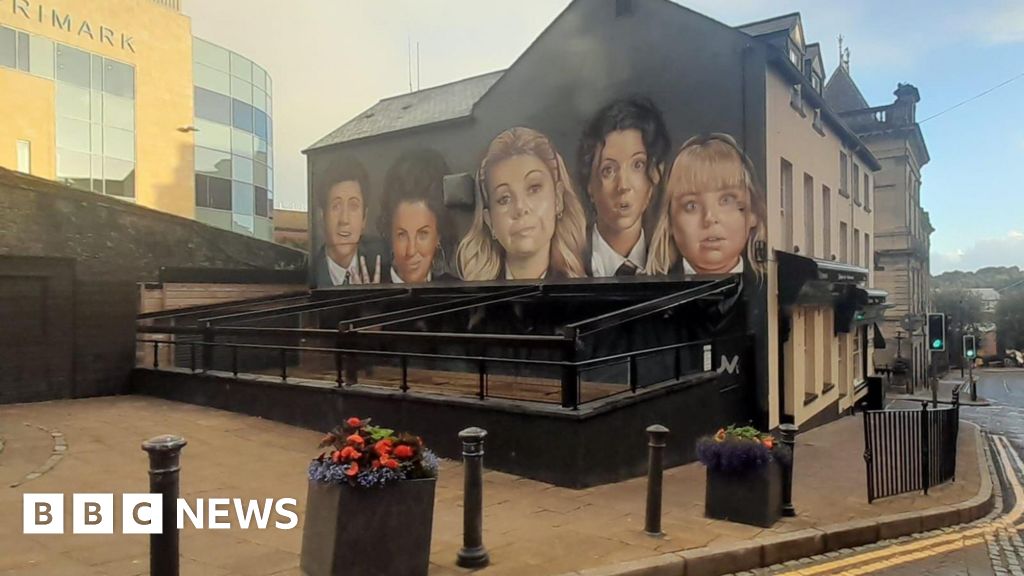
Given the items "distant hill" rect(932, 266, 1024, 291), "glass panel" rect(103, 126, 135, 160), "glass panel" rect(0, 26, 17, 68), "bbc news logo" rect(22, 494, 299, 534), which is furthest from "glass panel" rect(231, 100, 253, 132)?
"distant hill" rect(932, 266, 1024, 291)

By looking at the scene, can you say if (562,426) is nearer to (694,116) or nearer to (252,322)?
(694,116)

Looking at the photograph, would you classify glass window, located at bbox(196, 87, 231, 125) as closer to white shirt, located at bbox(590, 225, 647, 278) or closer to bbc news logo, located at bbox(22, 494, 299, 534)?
white shirt, located at bbox(590, 225, 647, 278)

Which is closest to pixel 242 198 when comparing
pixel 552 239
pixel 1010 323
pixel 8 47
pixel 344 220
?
pixel 8 47

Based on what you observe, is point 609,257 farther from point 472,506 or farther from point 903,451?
point 472,506

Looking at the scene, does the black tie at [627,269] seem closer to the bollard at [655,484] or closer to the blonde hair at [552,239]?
the blonde hair at [552,239]

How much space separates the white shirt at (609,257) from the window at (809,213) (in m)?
4.90

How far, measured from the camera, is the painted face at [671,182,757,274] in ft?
41.1

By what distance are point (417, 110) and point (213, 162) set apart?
80.2 feet

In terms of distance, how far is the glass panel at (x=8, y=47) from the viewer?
29.4 meters

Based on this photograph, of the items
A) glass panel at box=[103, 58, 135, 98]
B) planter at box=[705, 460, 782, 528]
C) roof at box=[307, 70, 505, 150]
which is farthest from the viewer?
glass panel at box=[103, 58, 135, 98]

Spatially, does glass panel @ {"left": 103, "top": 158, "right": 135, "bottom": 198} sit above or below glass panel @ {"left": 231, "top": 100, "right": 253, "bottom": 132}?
below

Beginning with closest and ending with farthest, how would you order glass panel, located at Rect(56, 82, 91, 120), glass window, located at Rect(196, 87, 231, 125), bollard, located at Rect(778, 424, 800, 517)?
bollard, located at Rect(778, 424, 800, 517), glass panel, located at Rect(56, 82, 91, 120), glass window, located at Rect(196, 87, 231, 125)

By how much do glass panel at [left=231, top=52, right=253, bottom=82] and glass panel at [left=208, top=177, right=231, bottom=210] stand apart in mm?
7361

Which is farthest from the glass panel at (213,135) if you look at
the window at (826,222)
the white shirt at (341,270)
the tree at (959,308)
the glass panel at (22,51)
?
the tree at (959,308)
